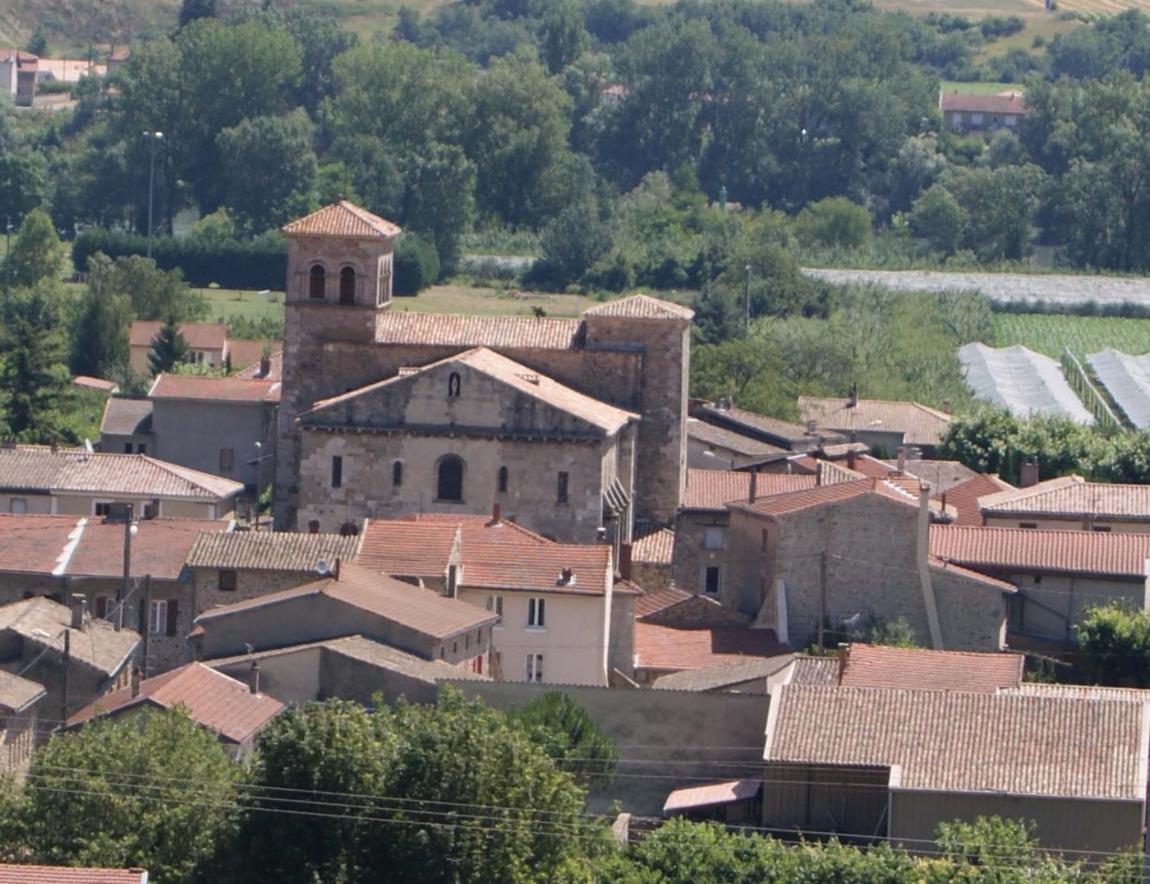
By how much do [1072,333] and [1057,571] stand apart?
57.5 meters

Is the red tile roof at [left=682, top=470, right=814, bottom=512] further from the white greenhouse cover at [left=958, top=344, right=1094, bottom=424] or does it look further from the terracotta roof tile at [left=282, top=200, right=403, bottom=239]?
the white greenhouse cover at [left=958, top=344, right=1094, bottom=424]

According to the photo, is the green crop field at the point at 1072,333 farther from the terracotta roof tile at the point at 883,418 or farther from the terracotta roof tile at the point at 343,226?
the terracotta roof tile at the point at 343,226

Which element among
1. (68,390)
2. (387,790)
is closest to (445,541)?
(387,790)

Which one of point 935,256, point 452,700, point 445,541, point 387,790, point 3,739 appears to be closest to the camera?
point 387,790

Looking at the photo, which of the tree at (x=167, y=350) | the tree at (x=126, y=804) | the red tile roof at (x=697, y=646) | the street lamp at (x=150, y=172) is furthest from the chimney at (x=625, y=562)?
the street lamp at (x=150, y=172)

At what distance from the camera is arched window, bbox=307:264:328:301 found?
66438mm

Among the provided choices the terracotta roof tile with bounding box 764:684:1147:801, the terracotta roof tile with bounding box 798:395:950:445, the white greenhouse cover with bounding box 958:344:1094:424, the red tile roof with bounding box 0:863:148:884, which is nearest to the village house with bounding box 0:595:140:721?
the terracotta roof tile with bounding box 764:684:1147:801

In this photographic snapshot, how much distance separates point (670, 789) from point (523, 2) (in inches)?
6083

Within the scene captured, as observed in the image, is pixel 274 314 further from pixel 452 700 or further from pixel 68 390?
pixel 452 700

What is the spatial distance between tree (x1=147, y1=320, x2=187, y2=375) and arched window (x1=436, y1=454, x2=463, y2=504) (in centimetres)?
2963

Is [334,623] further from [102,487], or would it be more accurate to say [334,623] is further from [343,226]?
[343,226]

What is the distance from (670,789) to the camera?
46031mm

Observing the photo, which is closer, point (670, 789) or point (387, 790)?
point (387, 790)

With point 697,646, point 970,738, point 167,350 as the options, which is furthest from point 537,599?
point 167,350
